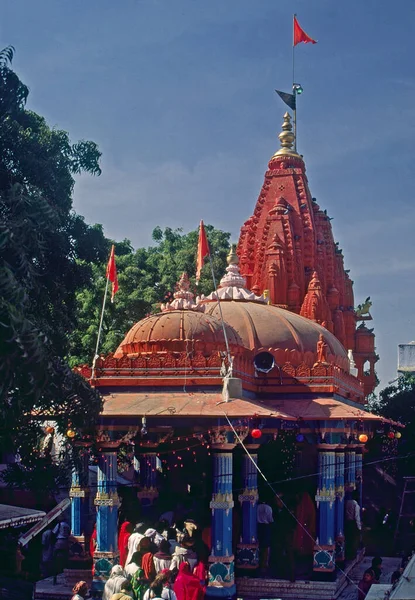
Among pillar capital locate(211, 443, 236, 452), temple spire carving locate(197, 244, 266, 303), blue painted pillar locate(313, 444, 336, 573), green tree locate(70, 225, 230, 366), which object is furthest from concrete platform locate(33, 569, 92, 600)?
green tree locate(70, 225, 230, 366)

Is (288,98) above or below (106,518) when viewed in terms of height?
above

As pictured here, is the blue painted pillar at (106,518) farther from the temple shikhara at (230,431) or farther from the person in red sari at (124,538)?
the person in red sari at (124,538)

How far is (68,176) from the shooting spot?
14195 mm

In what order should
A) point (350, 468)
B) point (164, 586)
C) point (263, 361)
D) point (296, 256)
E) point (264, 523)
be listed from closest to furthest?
point (164, 586), point (264, 523), point (263, 361), point (350, 468), point (296, 256)

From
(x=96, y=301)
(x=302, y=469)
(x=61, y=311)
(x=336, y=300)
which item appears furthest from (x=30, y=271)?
(x=336, y=300)

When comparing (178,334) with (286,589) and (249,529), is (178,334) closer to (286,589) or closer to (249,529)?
(249,529)

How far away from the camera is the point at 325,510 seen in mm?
17812

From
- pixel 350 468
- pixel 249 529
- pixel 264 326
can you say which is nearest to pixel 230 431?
pixel 249 529

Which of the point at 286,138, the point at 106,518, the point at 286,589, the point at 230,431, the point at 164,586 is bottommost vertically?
the point at 286,589

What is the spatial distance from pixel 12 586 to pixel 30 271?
219 inches

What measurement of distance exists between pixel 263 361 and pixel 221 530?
5128 millimetres

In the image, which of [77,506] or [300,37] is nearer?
[77,506]

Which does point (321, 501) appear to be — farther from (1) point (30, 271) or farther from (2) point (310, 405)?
(1) point (30, 271)

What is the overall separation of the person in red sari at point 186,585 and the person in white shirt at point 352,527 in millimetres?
7968
